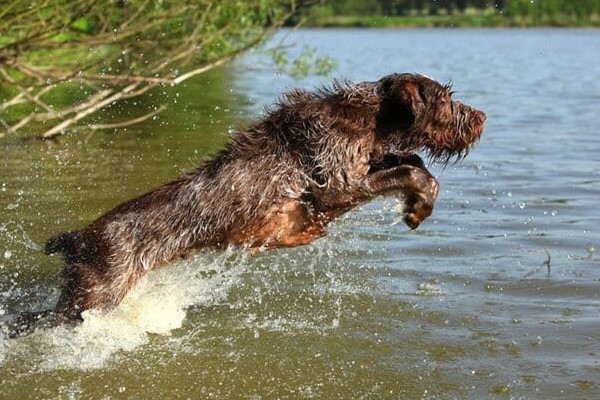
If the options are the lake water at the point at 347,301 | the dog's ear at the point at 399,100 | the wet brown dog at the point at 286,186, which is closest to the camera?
the lake water at the point at 347,301

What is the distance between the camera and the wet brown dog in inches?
256

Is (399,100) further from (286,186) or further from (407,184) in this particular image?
(286,186)

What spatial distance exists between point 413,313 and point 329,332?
27.7 inches

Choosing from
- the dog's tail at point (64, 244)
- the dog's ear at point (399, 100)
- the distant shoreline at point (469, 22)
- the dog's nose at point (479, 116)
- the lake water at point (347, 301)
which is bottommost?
the distant shoreline at point (469, 22)

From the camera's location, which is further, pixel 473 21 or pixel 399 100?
pixel 473 21

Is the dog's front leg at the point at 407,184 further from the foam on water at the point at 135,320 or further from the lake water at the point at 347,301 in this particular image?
the foam on water at the point at 135,320

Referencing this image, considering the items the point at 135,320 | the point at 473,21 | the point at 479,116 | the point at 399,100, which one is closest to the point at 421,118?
the point at 399,100

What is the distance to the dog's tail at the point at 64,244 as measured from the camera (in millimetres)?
6574

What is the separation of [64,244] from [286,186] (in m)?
1.53

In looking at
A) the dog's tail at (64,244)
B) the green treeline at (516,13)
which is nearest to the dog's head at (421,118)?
the dog's tail at (64,244)

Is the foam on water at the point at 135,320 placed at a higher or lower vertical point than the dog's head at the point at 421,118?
lower

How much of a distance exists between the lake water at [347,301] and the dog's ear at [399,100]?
1351 mm

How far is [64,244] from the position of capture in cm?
661

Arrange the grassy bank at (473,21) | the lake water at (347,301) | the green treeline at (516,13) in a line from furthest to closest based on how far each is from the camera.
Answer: the grassy bank at (473,21), the green treeline at (516,13), the lake water at (347,301)
